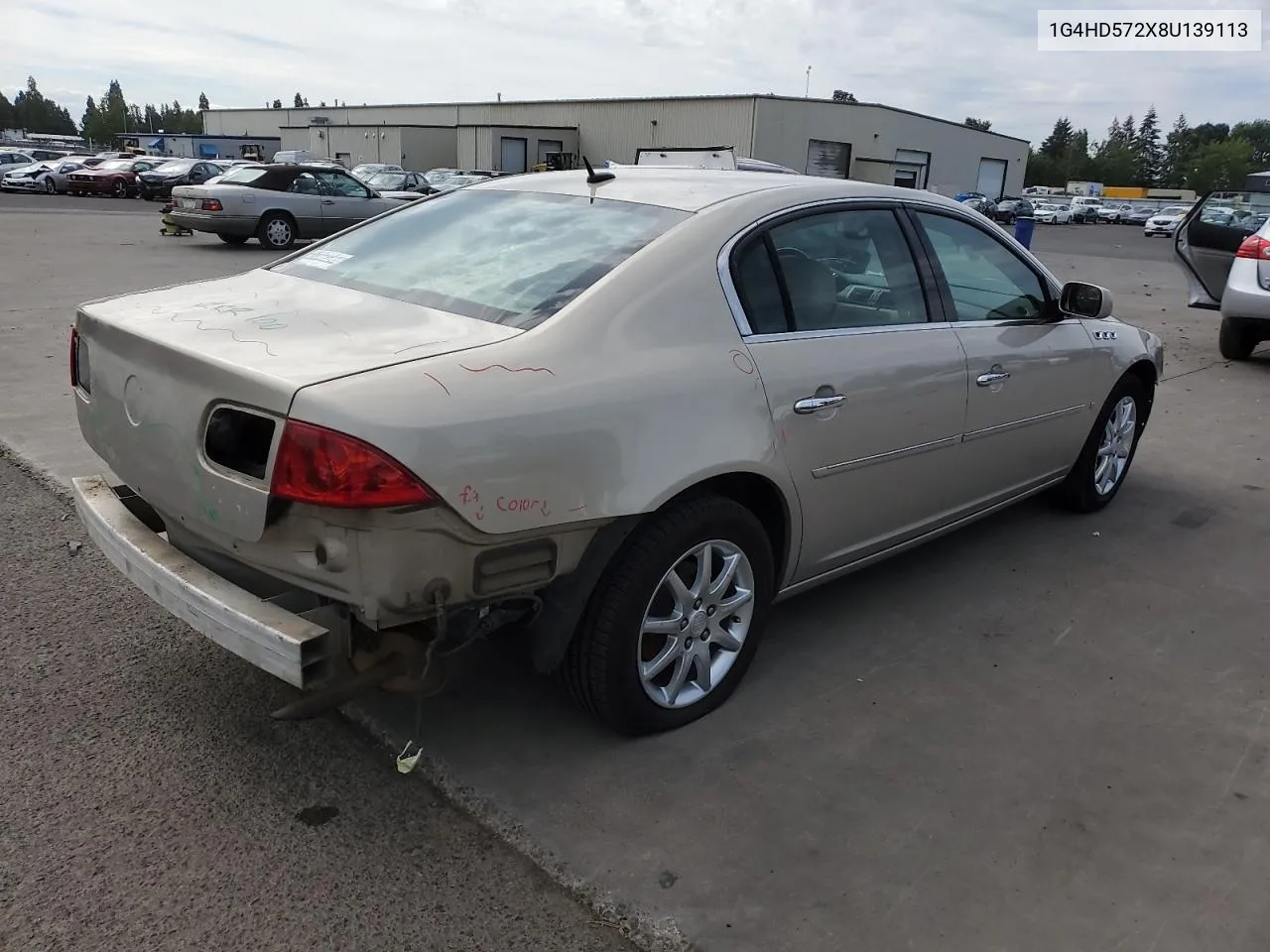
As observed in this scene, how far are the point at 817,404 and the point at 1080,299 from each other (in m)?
1.92

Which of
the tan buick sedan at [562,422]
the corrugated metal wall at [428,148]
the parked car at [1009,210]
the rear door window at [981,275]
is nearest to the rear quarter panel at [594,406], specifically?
the tan buick sedan at [562,422]

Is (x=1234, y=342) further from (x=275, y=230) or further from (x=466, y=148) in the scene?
(x=466, y=148)

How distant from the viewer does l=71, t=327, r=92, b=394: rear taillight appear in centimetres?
295

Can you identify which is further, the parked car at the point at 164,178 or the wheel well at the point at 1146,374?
the parked car at the point at 164,178

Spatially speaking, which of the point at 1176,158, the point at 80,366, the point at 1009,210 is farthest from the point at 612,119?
the point at 1176,158

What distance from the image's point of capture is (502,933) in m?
2.19

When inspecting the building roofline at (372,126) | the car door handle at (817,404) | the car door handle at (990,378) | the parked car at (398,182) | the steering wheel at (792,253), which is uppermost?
the building roofline at (372,126)

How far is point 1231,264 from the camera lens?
9.59 m

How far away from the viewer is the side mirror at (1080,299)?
4301 millimetres

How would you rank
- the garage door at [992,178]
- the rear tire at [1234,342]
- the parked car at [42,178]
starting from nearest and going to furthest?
the rear tire at [1234,342] → the parked car at [42,178] → the garage door at [992,178]

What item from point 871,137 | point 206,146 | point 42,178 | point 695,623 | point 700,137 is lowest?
point 695,623

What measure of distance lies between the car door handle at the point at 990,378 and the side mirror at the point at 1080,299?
661 millimetres

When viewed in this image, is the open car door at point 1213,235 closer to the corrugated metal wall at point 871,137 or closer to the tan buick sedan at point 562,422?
the tan buick sedan at point 562,422

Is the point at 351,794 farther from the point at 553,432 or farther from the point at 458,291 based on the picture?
the point at 458,291
